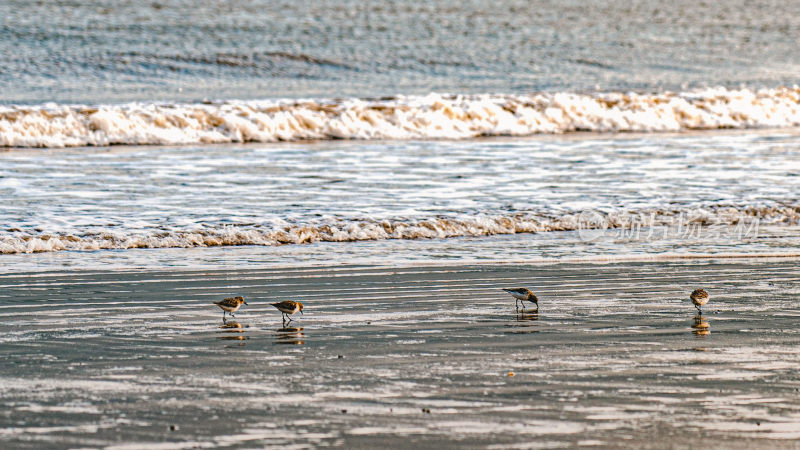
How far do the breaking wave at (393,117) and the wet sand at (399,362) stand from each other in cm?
1393

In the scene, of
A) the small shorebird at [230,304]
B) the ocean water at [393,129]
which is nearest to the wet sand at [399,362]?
the small shorebird at [230,304]

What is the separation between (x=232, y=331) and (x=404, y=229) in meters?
5.09

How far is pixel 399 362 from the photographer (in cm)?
635

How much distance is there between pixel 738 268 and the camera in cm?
1010

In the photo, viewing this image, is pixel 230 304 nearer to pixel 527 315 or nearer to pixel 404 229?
pixel 527 315

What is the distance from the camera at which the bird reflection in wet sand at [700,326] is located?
721cm

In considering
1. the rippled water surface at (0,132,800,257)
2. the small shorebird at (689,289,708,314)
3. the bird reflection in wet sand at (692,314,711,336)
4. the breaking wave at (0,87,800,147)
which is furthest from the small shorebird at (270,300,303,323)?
the breaking wave at (0,87,800,147)

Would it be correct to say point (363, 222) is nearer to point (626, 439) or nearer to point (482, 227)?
point (482, 227)

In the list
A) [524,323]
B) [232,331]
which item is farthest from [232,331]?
[524,323]

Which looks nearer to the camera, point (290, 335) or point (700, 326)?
point (290, 335)

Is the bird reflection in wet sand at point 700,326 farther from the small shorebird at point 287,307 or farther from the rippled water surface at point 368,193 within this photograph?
the rippled water surface at point 368,193

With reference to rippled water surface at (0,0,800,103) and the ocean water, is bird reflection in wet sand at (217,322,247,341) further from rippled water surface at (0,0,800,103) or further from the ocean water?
rippled water surface at (0,0,800,103)

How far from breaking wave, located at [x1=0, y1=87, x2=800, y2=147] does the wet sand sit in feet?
45.7

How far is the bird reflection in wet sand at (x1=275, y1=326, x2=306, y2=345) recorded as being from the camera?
6.99 meters
